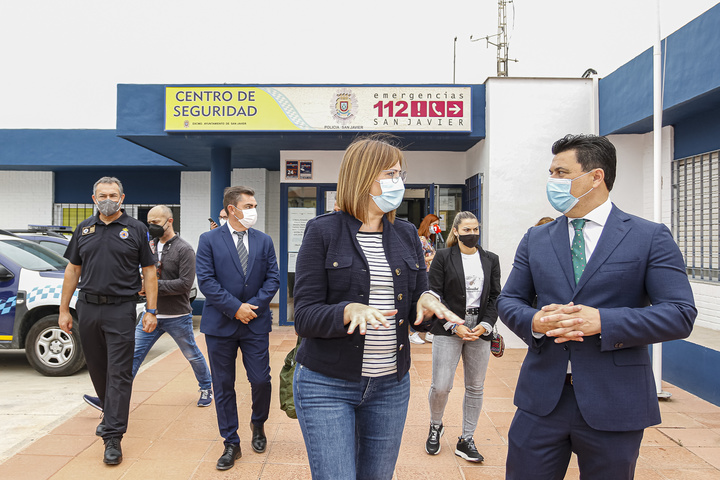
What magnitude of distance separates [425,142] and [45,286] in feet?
20.3

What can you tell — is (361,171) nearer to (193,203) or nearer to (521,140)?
(521,140)

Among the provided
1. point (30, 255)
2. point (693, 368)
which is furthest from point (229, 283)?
point (693, 368)

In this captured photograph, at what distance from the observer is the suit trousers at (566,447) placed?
2.10m

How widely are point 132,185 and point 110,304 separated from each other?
11254 millimetres

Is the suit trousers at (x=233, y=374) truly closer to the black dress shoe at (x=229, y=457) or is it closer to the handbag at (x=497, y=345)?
the black dress shoe at (x=229, y=457)

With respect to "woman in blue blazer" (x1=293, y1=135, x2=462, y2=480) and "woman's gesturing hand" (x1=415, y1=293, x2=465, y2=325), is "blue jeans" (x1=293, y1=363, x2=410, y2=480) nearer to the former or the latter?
"woman in blue blazer" (x1=293, y1=135, x2=462, y2=480)

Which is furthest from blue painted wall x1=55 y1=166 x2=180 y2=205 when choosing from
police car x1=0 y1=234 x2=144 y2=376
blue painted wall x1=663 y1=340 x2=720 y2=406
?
blue painted wall x1=663 y1=340 x2=720 y2=406

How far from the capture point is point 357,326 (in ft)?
6.88

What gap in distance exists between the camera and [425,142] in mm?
9180

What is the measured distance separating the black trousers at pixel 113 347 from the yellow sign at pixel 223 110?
5051mm

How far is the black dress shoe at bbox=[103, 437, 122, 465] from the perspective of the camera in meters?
3.90

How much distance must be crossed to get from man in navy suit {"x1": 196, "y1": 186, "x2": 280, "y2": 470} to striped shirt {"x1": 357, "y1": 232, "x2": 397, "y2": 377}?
2026mm

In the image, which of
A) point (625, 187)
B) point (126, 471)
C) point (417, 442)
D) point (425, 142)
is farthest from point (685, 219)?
point (126, 471)

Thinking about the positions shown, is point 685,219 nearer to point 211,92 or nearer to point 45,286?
point 211,92
